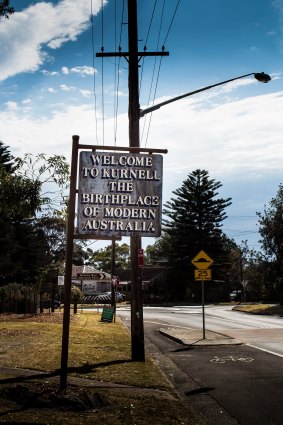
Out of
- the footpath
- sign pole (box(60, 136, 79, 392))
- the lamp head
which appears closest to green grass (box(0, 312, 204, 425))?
sign pole (box(60, 136, 79, 392))

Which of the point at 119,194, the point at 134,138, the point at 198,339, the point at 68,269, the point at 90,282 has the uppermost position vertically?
the point at 134,138

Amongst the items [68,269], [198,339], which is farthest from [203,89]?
[198,339]

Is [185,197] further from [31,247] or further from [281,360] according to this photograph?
[281,360]

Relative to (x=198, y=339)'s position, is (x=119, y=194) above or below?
above

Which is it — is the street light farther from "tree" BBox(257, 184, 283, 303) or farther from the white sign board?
"tree" BBox(257, 184, 283, 303)

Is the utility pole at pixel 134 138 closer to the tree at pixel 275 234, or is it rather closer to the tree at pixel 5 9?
the tree at pixel 5 9

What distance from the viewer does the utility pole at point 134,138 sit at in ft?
35.7

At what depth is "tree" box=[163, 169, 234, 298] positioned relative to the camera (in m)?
67.4

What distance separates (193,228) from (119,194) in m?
60.8

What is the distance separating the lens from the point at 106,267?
11962cm

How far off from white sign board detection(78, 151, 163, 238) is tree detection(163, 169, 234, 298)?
59076 mm

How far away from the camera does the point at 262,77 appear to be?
13.2 meters

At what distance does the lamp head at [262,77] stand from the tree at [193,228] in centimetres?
5462

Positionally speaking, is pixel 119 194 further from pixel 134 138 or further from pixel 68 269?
pixel 134 138
